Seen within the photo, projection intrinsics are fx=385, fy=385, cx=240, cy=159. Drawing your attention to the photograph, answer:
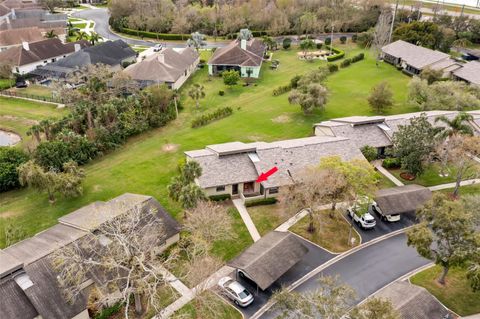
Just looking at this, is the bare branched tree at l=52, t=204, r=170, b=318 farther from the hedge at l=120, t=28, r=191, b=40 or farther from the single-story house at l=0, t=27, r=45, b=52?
the hedge at l=120, t=28, r=191, b=40

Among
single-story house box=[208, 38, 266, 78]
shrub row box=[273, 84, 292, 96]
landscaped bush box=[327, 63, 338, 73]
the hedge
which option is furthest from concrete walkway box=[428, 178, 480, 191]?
the hedge

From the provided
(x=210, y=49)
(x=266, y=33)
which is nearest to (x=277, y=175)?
(x=210, y=49)

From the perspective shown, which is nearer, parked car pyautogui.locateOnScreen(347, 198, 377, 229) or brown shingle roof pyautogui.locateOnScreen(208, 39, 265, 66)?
parked car pyautogui.locateOnScreen(347, 198, 377, 229)

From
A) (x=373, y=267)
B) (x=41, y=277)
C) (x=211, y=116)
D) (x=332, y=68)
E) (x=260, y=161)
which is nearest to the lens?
(x=41, y=277)

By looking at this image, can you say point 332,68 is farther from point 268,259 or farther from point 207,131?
point 268,259

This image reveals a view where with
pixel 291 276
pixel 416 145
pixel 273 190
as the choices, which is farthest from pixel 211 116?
pixel 291 276

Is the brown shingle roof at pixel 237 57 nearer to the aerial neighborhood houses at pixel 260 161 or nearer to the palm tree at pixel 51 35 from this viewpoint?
the aerial neighborhood houses at pixel 260 161

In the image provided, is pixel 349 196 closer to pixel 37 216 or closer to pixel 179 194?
pixel 179 194
